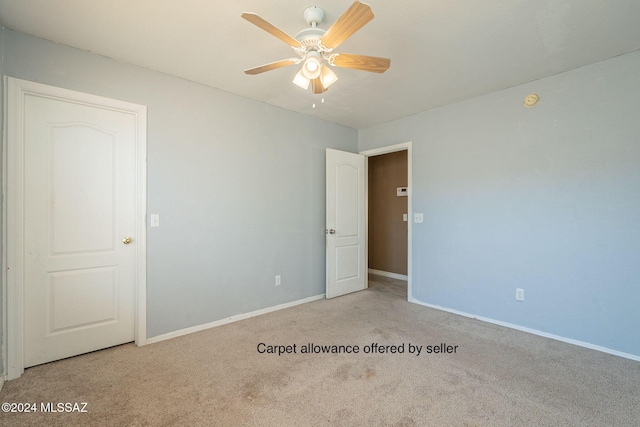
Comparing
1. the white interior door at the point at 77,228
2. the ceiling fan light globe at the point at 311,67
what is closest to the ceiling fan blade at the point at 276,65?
the ceiling fan light globe at the point at 311,67

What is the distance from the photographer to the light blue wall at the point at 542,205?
2.45 m

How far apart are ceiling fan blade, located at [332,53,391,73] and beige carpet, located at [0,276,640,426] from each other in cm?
221

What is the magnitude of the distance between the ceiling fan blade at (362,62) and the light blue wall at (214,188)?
171 centimetres

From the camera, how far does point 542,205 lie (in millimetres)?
2848

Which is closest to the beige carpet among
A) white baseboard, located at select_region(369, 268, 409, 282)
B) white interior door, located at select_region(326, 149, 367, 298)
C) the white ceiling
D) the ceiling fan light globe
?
white interior door, located at select_region(326, 149, 367, 298)

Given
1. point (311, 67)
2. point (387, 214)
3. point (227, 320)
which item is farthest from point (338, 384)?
point (387, 214)

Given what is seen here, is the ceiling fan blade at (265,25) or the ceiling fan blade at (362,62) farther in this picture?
the ceiling fan blade at (362,62)

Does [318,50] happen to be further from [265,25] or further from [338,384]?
[338,384]

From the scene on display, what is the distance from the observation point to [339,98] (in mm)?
3318

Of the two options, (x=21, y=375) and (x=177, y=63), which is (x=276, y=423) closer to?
(x=21, y=375)

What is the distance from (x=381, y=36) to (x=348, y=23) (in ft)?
2.37

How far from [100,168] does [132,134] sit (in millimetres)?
406

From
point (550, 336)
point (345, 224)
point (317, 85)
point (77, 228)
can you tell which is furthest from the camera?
point (345, 224)

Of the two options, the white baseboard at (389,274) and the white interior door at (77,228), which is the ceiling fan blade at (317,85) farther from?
the white baseboard at (389,274)
